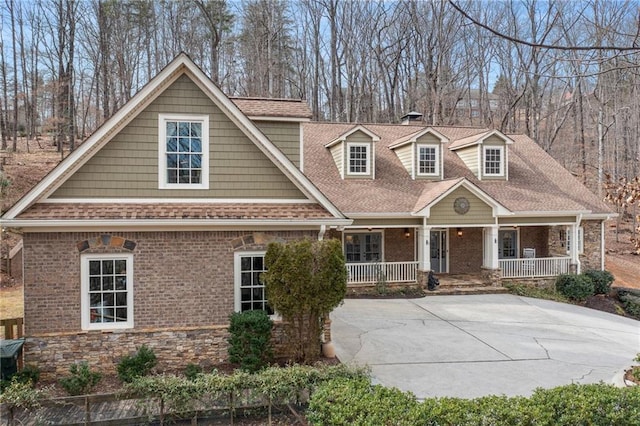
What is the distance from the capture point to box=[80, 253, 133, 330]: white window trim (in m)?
8.45

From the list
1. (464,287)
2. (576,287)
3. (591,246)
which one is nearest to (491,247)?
(464,287)

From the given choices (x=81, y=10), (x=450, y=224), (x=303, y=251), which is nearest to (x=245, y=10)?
(x=81, y=10)

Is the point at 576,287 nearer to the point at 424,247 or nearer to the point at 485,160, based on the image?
the point at 424,247

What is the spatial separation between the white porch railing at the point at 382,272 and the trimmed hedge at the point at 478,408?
990 cm

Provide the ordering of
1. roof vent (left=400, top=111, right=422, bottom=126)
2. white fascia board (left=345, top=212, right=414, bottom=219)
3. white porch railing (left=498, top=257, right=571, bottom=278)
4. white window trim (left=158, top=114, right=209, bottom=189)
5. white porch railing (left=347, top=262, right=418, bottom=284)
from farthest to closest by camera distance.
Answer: roof vent (left=400, top=111, right=422, bottom=126), white porch railing (left=498, top=257, right=571, bottom=278), white porch railing (left=347, top=262, right=418, bottom=284), white fascia board (left=345, top=212, right=414, bottom=219), white window trim (left=158, top=114, right=209, bottom=189)

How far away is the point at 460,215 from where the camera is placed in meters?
16.9

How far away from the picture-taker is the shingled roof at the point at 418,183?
17.2m

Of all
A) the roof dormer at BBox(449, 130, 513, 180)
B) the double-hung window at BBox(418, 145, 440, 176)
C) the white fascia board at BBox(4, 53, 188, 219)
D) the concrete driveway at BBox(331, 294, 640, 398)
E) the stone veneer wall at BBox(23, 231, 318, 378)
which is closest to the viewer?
the stone veneer wall at BBox(23, 231, 318, 378)

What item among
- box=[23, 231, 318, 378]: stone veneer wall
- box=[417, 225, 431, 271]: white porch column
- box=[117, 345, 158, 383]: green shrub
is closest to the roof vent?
box=[417, 225, 431, 271]: white porch column

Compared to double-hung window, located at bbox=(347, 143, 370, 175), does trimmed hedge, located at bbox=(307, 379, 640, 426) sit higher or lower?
lower

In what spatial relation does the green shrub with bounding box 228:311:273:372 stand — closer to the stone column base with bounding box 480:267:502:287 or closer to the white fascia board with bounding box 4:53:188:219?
the white fascia board with bounding box 4:53:188:219

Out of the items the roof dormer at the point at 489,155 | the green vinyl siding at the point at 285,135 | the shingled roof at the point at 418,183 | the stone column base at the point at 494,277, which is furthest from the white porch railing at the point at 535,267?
the green vinyl siding at the point at 285,135

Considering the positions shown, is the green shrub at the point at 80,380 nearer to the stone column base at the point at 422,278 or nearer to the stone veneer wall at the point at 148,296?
the stone veneer wall at the point at 148,296

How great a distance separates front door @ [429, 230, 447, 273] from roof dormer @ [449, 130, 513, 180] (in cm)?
325
